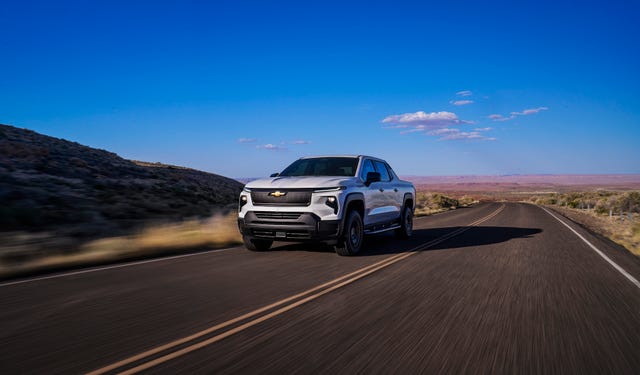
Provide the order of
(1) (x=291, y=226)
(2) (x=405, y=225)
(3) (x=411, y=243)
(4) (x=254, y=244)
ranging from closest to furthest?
(1) (x=291, y=226) → (4) (x=254, y=244) → (3) (x=411, y=243) → (2) (x=405, y=225)

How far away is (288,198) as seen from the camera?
920cm

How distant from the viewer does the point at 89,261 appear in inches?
341

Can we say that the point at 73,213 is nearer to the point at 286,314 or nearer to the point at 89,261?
the point at 89,261

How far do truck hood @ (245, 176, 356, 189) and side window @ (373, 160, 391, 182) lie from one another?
2075 millimetres

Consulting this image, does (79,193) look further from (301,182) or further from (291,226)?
(291,226)

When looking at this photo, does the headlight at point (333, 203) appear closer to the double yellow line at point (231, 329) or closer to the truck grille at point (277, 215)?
the truck grille at point (277, 215)

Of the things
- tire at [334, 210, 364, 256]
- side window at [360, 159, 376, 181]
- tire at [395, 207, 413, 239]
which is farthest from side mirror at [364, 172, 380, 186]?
tire at [395, 207, 413, 239]

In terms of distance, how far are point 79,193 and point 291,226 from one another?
1814 centimetres

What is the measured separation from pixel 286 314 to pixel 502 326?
2243mm

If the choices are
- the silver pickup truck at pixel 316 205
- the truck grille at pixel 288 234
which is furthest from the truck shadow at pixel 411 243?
the truck grille at pixel 288 234

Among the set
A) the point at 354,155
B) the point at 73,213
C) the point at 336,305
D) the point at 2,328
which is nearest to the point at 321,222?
the point at 354,155

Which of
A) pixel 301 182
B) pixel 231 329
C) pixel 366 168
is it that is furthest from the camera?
pixel 366 168

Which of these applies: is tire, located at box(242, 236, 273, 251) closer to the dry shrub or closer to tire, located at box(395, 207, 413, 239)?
the dry shrub

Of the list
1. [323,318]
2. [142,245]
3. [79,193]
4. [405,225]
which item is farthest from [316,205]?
[79,193]
